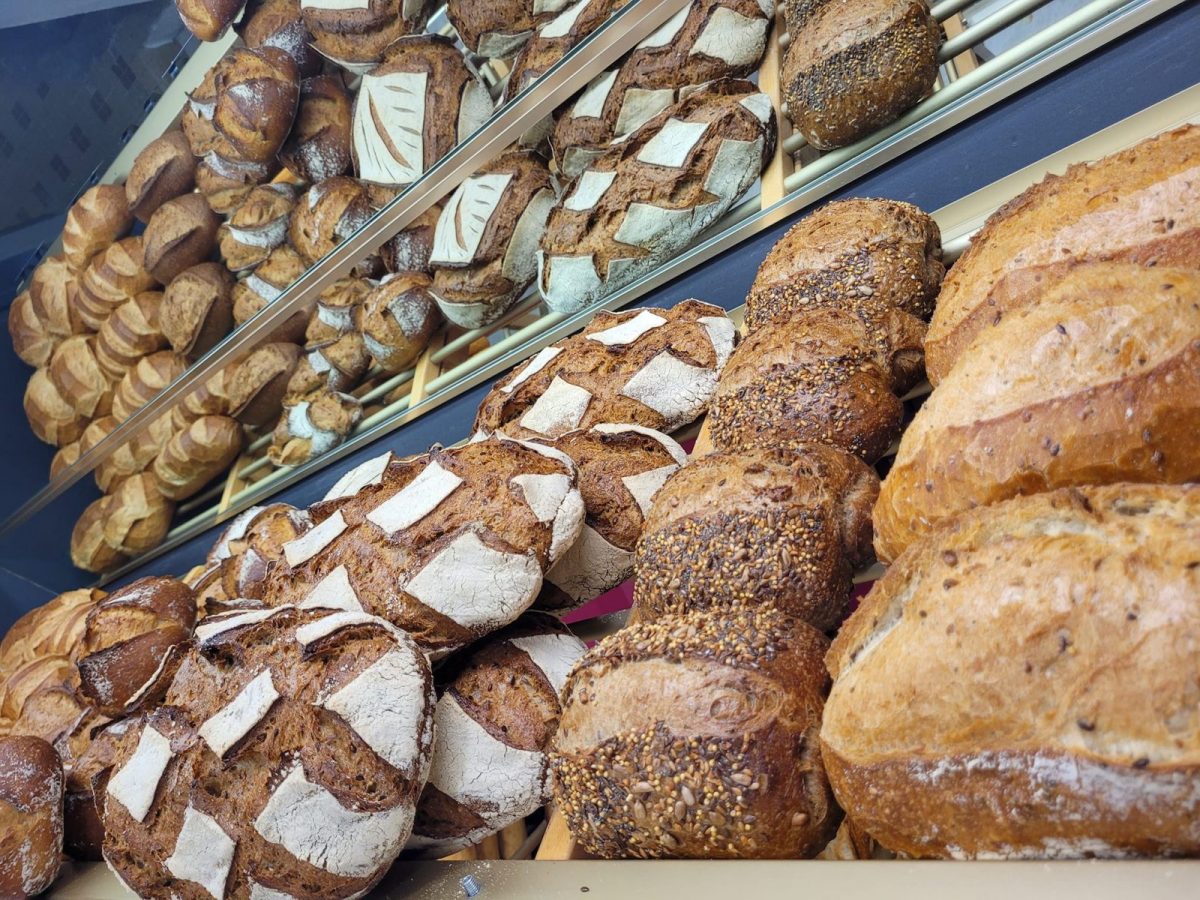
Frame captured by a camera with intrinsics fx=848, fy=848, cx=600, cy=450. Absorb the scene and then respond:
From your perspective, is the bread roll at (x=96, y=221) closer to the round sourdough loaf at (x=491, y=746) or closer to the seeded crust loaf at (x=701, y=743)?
the round sourdough loaf at (x=491, y=746)

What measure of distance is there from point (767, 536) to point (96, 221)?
12.8 feet

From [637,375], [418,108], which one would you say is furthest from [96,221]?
[637,375]

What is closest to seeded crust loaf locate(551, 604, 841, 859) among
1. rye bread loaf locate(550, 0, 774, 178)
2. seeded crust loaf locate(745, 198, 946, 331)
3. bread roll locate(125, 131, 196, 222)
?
seeded crust loaf locate(745, 198, 946, 331)

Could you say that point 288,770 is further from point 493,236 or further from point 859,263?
point 493,236

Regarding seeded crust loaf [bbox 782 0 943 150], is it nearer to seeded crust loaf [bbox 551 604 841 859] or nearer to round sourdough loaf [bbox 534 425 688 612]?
round sourdough loaf [bbox 534 425 688 612]

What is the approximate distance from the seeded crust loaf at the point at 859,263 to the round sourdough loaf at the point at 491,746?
748mm

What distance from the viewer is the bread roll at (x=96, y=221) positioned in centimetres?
389

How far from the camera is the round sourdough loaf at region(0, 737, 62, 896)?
1.67 metres

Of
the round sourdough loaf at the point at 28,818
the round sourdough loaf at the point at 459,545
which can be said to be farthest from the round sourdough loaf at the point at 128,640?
the round sourdough loaf at the point at 459,545

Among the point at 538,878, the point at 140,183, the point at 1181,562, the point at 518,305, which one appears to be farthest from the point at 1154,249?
the point at 140,183

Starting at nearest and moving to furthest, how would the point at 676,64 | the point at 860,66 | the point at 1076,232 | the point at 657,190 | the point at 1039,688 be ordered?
the point at 1039,688, the point at 1076,232, the point at 860,66, the point at 657,190, the point at 676,64

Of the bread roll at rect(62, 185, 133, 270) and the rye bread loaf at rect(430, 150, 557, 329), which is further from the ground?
the bread roll at rect(62, 185, 133, 270)

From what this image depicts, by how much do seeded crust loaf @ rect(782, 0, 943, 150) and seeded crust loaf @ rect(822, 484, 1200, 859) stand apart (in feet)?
4.29

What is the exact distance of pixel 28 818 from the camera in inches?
66.6
